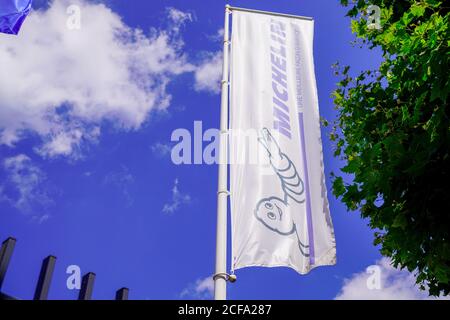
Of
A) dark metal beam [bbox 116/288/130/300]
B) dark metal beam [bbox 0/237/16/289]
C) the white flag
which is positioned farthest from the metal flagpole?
dark metal beam [bbox 0/237/16/289]

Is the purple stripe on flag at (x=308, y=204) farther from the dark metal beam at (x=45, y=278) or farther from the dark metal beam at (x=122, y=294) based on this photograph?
the dark metal beam at (x=45, y=278)

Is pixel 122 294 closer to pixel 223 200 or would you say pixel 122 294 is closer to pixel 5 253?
pixel 5 253

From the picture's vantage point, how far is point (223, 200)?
6832 mm

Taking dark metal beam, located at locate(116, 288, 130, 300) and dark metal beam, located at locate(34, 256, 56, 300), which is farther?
dark metal beam, located at locate(116, 288, 130, 300)

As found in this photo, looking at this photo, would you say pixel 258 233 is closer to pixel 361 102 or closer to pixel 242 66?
pixel 361 102

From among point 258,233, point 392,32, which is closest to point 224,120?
point 258,233

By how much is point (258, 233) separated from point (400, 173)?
207 cm

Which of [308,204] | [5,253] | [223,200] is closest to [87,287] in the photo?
[5,253]

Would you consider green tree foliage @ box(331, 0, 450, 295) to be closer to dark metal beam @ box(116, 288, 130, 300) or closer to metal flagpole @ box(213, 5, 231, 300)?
metal flagpole @ box(213, 5, 231, 300)

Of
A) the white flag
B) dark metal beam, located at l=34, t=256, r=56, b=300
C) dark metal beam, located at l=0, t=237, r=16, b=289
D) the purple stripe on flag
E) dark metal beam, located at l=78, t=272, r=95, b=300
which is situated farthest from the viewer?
the purple stripe on flag

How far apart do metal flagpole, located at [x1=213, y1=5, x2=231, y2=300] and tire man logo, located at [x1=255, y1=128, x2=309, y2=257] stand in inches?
20.2

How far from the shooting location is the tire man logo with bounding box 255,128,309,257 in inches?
260

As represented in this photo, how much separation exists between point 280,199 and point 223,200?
2.75 feet
